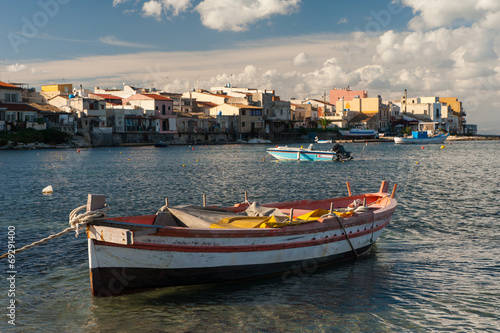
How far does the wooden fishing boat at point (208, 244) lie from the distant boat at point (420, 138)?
105 metres

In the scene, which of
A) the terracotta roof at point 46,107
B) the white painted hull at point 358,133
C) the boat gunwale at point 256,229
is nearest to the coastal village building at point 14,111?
the terracotta roof at point 46,107

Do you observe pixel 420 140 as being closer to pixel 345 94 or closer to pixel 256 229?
pixel 345 94

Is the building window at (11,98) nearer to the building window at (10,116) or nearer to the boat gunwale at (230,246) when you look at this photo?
the building window at (10,116)

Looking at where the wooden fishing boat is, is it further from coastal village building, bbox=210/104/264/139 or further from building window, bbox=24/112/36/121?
coastal village building, bbox=210/104/264/139

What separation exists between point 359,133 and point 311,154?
242 ft

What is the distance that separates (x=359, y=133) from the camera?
129 meters

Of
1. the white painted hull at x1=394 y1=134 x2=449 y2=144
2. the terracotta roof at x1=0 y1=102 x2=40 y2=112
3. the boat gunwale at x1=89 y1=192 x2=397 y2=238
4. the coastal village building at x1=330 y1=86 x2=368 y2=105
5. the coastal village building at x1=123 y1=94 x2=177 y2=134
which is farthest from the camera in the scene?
the coastal village building at x1=330 y1=86 x2=368 y2=105

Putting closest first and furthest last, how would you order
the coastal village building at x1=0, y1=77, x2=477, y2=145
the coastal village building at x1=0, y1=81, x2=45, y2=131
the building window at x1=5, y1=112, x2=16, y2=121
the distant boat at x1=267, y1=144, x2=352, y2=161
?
the distant boat at x1=267, y1=144, x2=352, y2=161, the coastal village building at x1=0, y1=81, x2=45, y2=131, the building window at x1=5, y1=112, x2=16, y2=121, the coastal village building at x1=0, y1=77, x2=477, y2=145

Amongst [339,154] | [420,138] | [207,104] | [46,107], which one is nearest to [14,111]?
[46,107]

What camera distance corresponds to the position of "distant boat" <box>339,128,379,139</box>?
128125 millimetres

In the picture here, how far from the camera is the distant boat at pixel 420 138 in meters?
115

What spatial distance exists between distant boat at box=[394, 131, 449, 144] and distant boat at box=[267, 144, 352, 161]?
5914cm

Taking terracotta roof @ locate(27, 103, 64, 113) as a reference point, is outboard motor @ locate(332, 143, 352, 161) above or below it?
below

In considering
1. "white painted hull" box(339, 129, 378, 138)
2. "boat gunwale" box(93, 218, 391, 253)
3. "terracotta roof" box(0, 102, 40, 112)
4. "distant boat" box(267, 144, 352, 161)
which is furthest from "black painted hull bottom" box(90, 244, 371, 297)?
"white painted hull" box(339, 129, 378, 138)
